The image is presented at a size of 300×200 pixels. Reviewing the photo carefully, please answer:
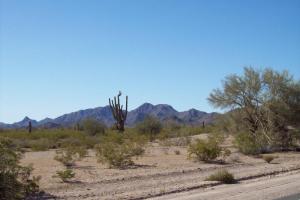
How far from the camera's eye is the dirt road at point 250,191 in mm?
15539

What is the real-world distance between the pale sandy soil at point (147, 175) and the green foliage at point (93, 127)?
32.2m

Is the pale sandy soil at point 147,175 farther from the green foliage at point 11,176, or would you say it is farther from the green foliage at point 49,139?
the green foliage at point 49,139

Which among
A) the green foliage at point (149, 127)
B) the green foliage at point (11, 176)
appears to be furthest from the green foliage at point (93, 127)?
the green foliage at point (11, 176)

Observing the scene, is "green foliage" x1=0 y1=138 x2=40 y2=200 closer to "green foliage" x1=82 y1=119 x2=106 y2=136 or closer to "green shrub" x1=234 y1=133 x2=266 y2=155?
"green shrub" x1=234 y1=133 x2=266 y2=155

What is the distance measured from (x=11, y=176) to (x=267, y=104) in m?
22.9

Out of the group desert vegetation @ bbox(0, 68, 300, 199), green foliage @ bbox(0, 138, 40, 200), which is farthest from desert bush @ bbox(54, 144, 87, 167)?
green foliage @ bbox(0, 138, 40, 200)

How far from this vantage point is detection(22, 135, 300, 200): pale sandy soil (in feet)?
55.9

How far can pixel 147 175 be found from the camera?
70.8ft

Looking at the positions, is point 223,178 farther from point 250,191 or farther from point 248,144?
point 248,144

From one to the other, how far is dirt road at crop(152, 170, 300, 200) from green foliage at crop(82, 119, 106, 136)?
4340 cm

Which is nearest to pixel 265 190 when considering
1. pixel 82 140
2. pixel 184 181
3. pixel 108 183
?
pixel 184 181

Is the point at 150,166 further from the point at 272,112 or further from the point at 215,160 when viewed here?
the point at 272,112

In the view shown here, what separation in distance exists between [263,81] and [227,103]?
331cm

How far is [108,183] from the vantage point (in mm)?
19406
